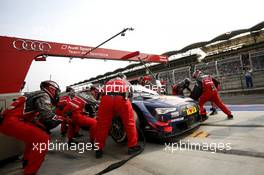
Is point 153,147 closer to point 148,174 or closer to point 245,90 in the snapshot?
point 148,174

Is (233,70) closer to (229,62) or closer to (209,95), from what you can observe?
(229,62)

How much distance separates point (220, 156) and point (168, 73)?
12.7 metres

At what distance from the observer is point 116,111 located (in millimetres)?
3943

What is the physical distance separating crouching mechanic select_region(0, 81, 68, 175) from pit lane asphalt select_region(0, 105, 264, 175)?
43 cm

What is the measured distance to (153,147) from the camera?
4098 mm

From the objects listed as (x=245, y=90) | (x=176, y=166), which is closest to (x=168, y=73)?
(x=245, y=90)

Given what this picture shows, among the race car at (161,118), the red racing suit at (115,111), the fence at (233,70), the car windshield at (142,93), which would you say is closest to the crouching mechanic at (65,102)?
the race car at (161,118)

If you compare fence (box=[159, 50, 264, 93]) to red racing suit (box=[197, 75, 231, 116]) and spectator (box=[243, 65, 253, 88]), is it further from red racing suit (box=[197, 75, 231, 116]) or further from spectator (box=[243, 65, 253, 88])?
red racing suit (box=[197, 75, 231, 116])

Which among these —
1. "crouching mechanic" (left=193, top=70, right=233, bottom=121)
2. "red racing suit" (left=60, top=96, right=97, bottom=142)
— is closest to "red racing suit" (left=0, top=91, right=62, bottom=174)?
"red racing suit" (left=60, top=96, right=97, bottom=142)

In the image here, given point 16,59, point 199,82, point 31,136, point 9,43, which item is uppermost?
point 9,43

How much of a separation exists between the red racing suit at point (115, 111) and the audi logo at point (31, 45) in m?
5.09

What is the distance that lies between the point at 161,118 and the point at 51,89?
82.0 inches

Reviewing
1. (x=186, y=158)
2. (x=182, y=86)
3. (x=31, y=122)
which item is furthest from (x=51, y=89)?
(x=182, y=86)

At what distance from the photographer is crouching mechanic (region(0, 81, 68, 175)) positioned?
318cm
